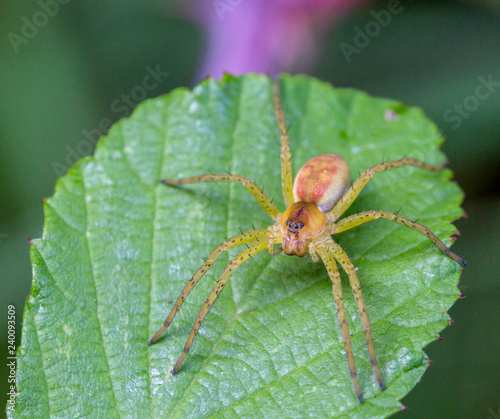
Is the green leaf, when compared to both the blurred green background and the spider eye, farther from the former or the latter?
the blurred green background

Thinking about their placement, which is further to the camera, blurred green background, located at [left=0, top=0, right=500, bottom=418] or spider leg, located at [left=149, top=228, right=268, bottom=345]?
A: blurred green background, located at [left=0, top=0, right=500, bottom=418]

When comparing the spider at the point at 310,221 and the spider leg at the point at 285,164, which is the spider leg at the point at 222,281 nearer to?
the spider at the point at 310,221

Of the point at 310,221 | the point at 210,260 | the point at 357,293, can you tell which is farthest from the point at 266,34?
the point at 357,293

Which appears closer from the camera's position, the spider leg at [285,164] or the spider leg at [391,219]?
the spider leg at [391,219]

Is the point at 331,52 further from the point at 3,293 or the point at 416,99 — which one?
the point at 3,293

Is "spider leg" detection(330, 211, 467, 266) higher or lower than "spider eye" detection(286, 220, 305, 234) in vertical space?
lower

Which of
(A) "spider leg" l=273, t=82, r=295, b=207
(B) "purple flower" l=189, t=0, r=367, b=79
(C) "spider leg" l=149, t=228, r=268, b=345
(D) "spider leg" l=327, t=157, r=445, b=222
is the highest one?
(B) "purple flower" l=189, t=0, r=367, b=79

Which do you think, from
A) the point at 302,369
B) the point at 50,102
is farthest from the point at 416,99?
the point at 50,102

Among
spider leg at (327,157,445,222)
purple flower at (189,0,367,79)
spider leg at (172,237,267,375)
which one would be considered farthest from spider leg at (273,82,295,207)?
purple flower at (189,0,367,79)

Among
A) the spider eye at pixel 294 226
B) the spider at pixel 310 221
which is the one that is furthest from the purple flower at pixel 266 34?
the spider eye at pixel 294 226
